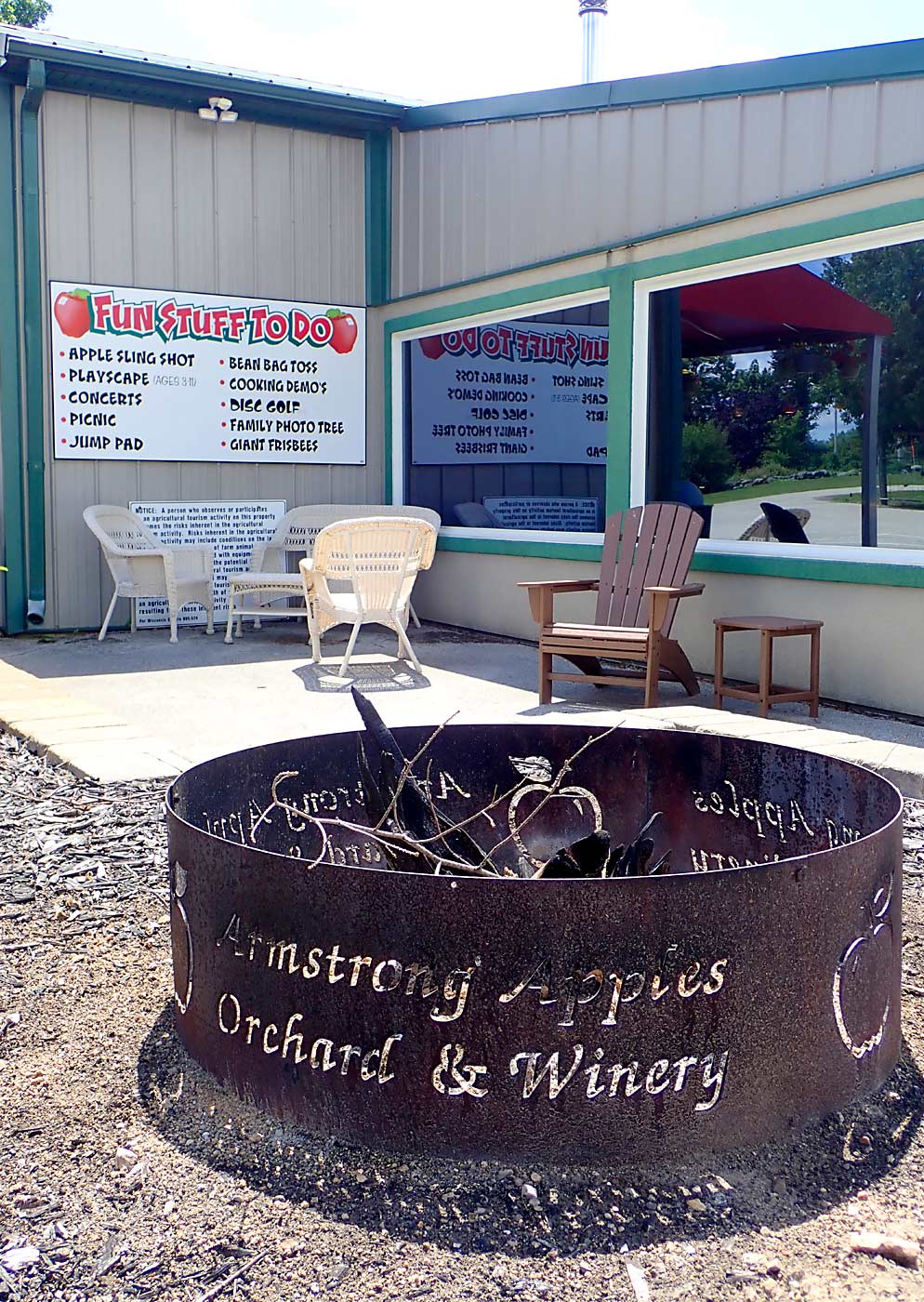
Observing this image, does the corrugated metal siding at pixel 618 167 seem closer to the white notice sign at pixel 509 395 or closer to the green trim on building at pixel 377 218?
the green trim on building at pixel 377 218

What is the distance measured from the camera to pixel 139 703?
5863 mm

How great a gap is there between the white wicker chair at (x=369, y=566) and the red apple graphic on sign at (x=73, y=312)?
2733 millimetres

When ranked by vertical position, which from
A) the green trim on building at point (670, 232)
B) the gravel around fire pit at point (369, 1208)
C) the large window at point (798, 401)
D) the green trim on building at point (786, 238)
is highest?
the green trim on building at point (670, 232)

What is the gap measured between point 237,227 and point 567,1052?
8170 mm

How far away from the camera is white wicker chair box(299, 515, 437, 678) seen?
673 cm

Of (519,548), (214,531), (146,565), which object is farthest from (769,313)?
(214,531)

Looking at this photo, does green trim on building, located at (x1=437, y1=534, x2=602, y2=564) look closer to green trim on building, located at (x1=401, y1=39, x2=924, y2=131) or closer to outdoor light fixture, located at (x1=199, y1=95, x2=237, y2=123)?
green trim on building, located at (x1=401, y1=39, x2=924, y2=131)

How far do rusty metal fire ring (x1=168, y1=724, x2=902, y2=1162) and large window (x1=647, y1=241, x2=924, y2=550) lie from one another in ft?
13.7

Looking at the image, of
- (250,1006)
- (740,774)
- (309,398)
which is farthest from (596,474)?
(250,1006)

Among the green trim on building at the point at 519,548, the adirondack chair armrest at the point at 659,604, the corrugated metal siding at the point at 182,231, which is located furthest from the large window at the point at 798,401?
the corrugated metal siding at the point at 182,231

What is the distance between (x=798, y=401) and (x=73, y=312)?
15.6ft

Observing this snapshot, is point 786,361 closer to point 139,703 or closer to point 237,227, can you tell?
point 139,703

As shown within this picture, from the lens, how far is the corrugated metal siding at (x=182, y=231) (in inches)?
330

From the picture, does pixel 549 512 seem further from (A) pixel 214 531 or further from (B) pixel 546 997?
(B) pixel 546 997
